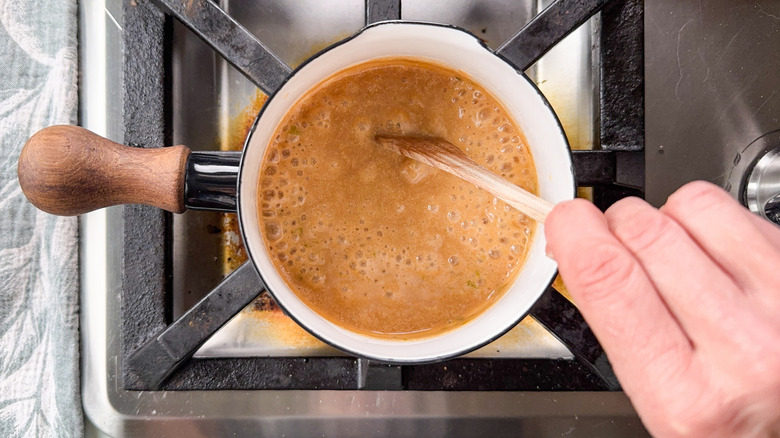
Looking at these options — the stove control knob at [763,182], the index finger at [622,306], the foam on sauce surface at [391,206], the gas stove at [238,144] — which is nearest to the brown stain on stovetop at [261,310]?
the gas stove at [238,144]

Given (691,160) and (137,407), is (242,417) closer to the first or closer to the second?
(137,407)

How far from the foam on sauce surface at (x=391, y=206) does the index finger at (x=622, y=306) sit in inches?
7.6

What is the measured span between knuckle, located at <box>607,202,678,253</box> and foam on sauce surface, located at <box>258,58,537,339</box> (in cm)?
18

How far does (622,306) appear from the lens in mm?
254

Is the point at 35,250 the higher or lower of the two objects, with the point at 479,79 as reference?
lower

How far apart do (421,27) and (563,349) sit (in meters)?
0.35

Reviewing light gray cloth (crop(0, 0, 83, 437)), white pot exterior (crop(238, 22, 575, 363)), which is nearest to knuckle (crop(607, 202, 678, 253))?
white pot exterior (crop(238, 22, 575, 363))

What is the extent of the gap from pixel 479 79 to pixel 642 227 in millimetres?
227

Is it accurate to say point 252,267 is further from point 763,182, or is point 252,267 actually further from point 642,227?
point 763,182

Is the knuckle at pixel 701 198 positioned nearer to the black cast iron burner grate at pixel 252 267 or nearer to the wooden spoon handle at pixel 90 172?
the black cast iron burner grate at pixel 252 267

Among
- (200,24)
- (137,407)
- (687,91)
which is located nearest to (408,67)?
(200,24)

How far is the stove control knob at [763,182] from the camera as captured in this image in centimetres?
52

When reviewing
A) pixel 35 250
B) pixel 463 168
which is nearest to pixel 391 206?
pixel 463 168

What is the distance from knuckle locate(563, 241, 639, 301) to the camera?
0.84 ft
